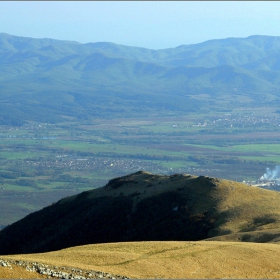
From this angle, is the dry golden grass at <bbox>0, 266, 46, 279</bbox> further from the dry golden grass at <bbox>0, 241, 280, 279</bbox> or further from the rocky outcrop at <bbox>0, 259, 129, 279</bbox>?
the dry golden grass at <bbox>0, 241, 280, 279</bbox>

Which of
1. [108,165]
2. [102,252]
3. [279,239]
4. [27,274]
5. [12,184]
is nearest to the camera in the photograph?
[27,274]

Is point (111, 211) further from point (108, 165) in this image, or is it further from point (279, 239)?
point (108, 165)

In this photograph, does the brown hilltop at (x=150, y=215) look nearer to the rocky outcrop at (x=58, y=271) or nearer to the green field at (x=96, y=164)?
the rocky outcrop at (x=58, y=271)

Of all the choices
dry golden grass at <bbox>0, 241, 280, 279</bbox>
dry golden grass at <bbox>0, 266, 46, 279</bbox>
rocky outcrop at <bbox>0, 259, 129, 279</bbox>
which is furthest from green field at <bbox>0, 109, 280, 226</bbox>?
dry golden grass at <bbox>0, 266, 46, 279</bbox>

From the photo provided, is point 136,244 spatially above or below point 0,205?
above

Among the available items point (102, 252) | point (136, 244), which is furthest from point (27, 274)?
point (136, 244)

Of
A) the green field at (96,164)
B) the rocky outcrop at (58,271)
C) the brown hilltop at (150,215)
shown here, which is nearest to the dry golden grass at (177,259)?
the rocky outcrop at (58,271)
